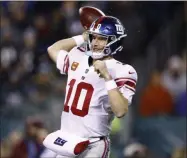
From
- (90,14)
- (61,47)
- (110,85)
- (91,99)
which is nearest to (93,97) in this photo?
(91,99)

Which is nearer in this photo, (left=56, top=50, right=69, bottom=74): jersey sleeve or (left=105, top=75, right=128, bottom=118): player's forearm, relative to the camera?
(left=105, top=75, right=128, bottom=118): player's forearm

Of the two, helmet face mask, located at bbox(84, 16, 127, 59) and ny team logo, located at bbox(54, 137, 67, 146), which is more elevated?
helmet face mask, located at bbox(84, 16, 127, 59)

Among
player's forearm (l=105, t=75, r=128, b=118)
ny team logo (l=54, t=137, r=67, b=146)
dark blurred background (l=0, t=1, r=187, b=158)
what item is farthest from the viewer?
dark blurred background (l=0, t=1, r=187, b=158)

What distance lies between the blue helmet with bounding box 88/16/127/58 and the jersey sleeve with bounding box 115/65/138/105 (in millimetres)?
192

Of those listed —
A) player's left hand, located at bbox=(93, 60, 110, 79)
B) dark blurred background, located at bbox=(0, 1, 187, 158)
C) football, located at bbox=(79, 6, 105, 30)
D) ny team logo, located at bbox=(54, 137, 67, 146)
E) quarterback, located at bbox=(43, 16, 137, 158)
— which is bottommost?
dark blurred background, located at bbox=(0, 1, 187, 158)

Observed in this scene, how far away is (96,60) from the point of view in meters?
7.09

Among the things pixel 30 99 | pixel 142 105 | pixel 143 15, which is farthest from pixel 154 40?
pixel 30 99

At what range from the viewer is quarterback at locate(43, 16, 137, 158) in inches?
276

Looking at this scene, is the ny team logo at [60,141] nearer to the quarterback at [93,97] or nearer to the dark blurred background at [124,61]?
the quarterback at [93,97]

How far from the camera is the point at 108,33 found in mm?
7008

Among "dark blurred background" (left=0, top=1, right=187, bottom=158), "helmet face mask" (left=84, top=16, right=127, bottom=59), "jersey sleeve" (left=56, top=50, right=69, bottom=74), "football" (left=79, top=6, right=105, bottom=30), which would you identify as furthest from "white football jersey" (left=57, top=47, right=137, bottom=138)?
"dark blurred background" (left=0, top=1, right=187, bottom=158)

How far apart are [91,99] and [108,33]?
0.56 metres

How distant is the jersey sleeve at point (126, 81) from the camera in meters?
6.93

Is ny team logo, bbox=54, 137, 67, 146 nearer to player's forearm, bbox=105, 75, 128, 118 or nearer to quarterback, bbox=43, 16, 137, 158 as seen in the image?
quarterback, bbox=43, 16, 137, 158
